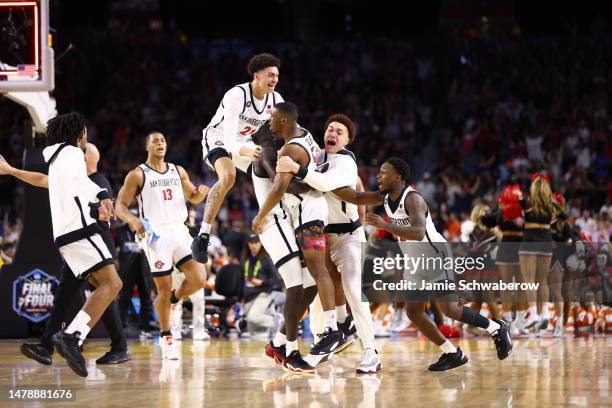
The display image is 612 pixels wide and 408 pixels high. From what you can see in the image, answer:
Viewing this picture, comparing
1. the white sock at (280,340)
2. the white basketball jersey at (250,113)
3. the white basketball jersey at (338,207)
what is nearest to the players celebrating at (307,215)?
the white basketball jersey at (338,207)

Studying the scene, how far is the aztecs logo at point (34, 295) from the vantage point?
12000 mm

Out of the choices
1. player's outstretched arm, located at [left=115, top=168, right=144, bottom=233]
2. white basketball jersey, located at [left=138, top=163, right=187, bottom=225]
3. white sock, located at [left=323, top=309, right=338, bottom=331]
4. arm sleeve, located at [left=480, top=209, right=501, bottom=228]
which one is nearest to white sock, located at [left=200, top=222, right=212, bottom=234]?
white basketball jersey, located at [left=138, top=163, right=187, bottom=225]

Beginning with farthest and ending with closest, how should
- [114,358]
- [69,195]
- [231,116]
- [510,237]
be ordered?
[510,237] → [114,358] → [231,116] → [69,195]

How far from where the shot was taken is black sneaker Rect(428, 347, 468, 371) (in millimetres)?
8383

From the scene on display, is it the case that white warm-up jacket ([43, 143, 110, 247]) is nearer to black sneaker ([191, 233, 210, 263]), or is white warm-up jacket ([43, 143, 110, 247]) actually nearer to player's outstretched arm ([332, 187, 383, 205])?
black sneaker ([191, 233, 210, 263])

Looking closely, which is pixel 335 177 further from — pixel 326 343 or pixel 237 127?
pixel 326 343

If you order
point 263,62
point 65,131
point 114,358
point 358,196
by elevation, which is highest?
point 263,62

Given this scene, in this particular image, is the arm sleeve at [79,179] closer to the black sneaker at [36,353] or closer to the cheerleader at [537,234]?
the black sneaker at [36,353]

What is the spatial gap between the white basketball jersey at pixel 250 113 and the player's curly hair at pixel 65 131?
1.48 meters

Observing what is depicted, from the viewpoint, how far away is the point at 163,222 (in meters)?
9.95

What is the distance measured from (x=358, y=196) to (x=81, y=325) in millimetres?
2468

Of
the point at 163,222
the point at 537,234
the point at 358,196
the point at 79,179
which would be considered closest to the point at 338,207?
the point at 358,196

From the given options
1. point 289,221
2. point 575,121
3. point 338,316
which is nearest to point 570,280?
point 338,316

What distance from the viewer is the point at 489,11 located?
85.3ft
